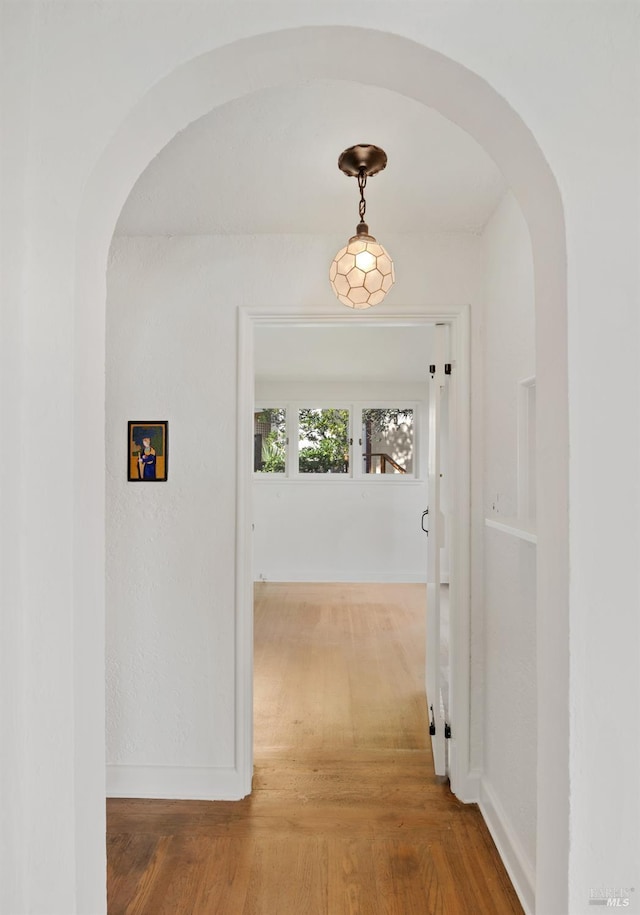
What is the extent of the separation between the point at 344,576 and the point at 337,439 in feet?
5.26

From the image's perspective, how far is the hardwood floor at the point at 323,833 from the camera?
6.10ft

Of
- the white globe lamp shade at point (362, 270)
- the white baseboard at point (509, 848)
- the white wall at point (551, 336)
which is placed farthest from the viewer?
the white globe lamp shade at point (362, 270)

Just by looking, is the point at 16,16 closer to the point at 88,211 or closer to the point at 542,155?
the point at 88,211

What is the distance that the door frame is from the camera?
2463 mm

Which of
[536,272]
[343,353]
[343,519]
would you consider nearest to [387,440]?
[343,519]

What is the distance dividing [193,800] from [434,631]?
132 cm

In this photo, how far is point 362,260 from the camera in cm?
196

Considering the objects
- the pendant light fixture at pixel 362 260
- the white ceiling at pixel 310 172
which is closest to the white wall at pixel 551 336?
the white ceiling at pixel 310 172

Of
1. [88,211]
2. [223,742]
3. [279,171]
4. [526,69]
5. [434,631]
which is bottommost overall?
[223,742]

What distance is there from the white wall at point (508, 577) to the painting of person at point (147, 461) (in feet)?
4.63

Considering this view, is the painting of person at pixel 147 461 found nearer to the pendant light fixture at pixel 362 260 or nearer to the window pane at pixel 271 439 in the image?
the pendant light fixture at pixel 362 260

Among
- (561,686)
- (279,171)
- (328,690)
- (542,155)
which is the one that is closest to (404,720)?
(328,690)

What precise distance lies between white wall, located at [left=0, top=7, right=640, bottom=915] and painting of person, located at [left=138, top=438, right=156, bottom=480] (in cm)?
154

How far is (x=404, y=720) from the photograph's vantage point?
3.17 metres
